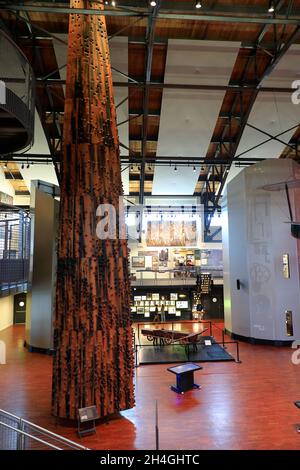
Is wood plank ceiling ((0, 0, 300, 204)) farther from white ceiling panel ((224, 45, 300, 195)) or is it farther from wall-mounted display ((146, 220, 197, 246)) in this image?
wall-mounted display ((146, 220, 197, 246))

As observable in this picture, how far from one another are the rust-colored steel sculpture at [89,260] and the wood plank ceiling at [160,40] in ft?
7.15

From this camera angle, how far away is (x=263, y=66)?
1137 cm

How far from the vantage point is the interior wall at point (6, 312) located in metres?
15.4

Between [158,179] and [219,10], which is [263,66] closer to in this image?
[219,10]

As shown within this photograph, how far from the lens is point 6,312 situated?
16.0m

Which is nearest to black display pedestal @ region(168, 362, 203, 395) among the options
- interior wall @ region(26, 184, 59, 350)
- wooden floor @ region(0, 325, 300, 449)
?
wooden floor @ region(0, 325, 300, 449)

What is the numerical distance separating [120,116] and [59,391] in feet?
33.9

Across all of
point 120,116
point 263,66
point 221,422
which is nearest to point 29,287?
point 120,116

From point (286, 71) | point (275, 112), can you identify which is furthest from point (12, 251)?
point (275, 112)

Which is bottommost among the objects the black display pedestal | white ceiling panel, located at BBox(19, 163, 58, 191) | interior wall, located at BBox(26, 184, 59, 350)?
the black display pedestal

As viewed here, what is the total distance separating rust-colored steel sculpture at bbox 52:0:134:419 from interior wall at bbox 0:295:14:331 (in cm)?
1079

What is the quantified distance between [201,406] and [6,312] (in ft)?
40.8

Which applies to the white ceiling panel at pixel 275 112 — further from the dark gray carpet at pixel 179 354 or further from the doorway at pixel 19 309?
the doorway at pixel 19 309

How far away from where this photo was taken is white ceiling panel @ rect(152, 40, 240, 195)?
34.0 ft
